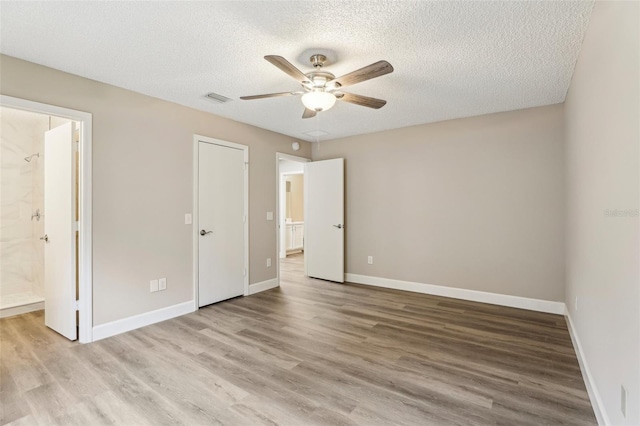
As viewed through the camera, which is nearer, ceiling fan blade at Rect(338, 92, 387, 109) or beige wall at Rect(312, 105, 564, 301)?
ceiling fan blade at Rect(338, 92, 387, 109)

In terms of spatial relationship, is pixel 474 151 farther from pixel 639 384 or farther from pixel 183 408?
pixel 183 408

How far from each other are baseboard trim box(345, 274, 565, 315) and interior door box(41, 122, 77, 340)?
3769 mm

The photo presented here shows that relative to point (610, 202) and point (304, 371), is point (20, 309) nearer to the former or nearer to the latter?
point (304, 371)

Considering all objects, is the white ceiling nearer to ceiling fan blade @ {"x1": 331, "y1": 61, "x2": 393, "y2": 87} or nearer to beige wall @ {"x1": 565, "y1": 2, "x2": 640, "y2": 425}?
ceiling fan blade @ {"x1": 331, "y1": 61, "x2": 393, "y2": 87}

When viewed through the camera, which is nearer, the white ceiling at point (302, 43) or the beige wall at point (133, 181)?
the white ceiling at point (302, 43)

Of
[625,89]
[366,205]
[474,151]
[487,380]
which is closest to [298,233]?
[366,205]

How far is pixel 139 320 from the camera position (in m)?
3.28

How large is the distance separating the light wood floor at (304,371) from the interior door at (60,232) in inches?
8.6

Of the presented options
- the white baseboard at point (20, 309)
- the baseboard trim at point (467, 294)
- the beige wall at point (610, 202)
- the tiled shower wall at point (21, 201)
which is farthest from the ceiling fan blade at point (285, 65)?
the white baseboard at point (20, 309)

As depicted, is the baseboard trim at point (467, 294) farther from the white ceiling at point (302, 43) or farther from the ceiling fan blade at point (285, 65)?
the ceiling fan blade at point (285, 65)

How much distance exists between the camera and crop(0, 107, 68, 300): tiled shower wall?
157 inches

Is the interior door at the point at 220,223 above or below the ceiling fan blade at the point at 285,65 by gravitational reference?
below

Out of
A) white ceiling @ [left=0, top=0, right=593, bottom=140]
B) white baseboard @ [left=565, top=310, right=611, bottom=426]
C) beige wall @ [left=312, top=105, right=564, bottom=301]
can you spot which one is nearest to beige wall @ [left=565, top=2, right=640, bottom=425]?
A: white baseboard @ [left=565, top=310, right=611, bottom=426]

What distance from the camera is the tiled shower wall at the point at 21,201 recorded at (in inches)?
157
